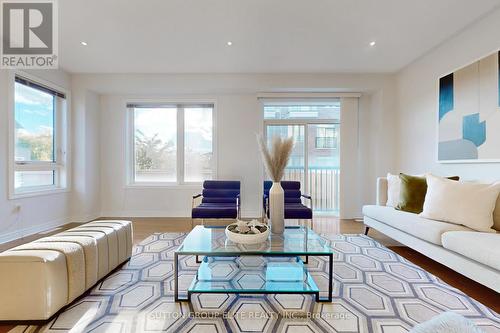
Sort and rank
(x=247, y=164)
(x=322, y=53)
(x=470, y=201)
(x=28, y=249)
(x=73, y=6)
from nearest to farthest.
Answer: (x=28, y=249) < (x=470, y=201) < (x=73, y=6) < (x=322, y=53) < (x=247, y=164)

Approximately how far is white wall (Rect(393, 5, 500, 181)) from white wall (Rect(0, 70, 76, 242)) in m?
5.67

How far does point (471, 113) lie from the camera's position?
2689 millimetres

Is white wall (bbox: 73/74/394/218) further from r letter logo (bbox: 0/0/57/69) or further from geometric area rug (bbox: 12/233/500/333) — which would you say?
geometric area rug (bbox: 12/233/500/333)

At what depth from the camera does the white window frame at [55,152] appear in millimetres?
3111

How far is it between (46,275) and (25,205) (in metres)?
2.59

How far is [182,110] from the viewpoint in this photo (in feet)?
15.2

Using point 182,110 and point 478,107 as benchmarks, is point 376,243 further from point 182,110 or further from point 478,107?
point 182,110

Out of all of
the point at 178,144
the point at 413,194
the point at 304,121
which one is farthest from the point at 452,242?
the point at 178,144

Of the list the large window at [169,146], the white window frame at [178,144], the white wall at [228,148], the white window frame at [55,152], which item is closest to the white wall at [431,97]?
the white wall at [228,148]

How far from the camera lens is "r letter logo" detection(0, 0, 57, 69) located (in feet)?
8.32

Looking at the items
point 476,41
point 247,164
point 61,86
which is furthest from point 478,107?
point 61,86

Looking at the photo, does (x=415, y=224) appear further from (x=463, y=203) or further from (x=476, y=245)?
(x=476, y=245)

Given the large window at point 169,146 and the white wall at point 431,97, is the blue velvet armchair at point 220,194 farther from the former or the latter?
the white wall at point 431,97

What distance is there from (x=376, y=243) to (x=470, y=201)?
118 centimetres
